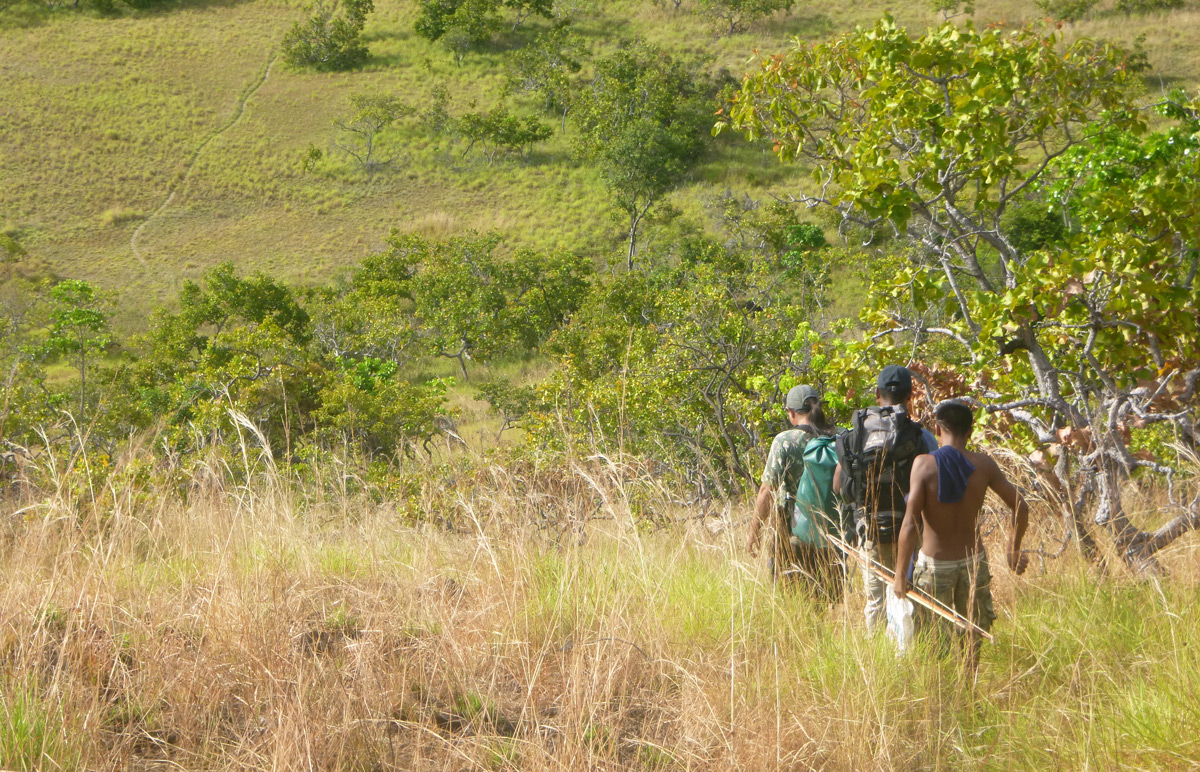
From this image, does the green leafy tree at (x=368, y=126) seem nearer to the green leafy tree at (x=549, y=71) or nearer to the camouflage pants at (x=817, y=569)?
the green leafy tree at (x=549, y=71)

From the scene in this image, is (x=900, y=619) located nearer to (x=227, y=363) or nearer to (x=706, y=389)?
(x=706, y=389)

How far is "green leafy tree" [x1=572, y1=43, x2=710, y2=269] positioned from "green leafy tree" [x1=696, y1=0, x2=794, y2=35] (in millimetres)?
6024

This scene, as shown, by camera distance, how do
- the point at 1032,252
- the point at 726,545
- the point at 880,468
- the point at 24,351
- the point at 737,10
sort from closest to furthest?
the point at 880,468 → the point at 726,545 → the point at 1032,252 → the point at 24,351 → the point at 737,10

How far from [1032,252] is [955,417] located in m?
1.55

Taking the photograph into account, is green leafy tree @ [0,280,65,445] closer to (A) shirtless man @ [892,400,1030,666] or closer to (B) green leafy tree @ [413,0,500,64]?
(A) shirtless man @ [892,400,1030,666]

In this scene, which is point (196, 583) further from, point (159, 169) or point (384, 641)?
point (159, 169)

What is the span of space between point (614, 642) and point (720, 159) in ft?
119

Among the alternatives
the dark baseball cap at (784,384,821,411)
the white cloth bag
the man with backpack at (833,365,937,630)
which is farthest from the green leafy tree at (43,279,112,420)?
the white cloth bag

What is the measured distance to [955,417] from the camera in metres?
2.96

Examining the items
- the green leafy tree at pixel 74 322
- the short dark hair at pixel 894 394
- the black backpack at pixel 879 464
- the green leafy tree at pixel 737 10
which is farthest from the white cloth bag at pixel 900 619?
the green leafy tree at pixel 737 10

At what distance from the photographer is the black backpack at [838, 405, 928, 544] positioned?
10.1 feet

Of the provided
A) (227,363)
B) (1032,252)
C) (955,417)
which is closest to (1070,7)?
(227,363)

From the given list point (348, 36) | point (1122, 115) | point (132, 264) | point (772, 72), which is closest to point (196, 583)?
point (772, 72)

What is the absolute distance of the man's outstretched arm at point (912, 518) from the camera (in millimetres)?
2859
